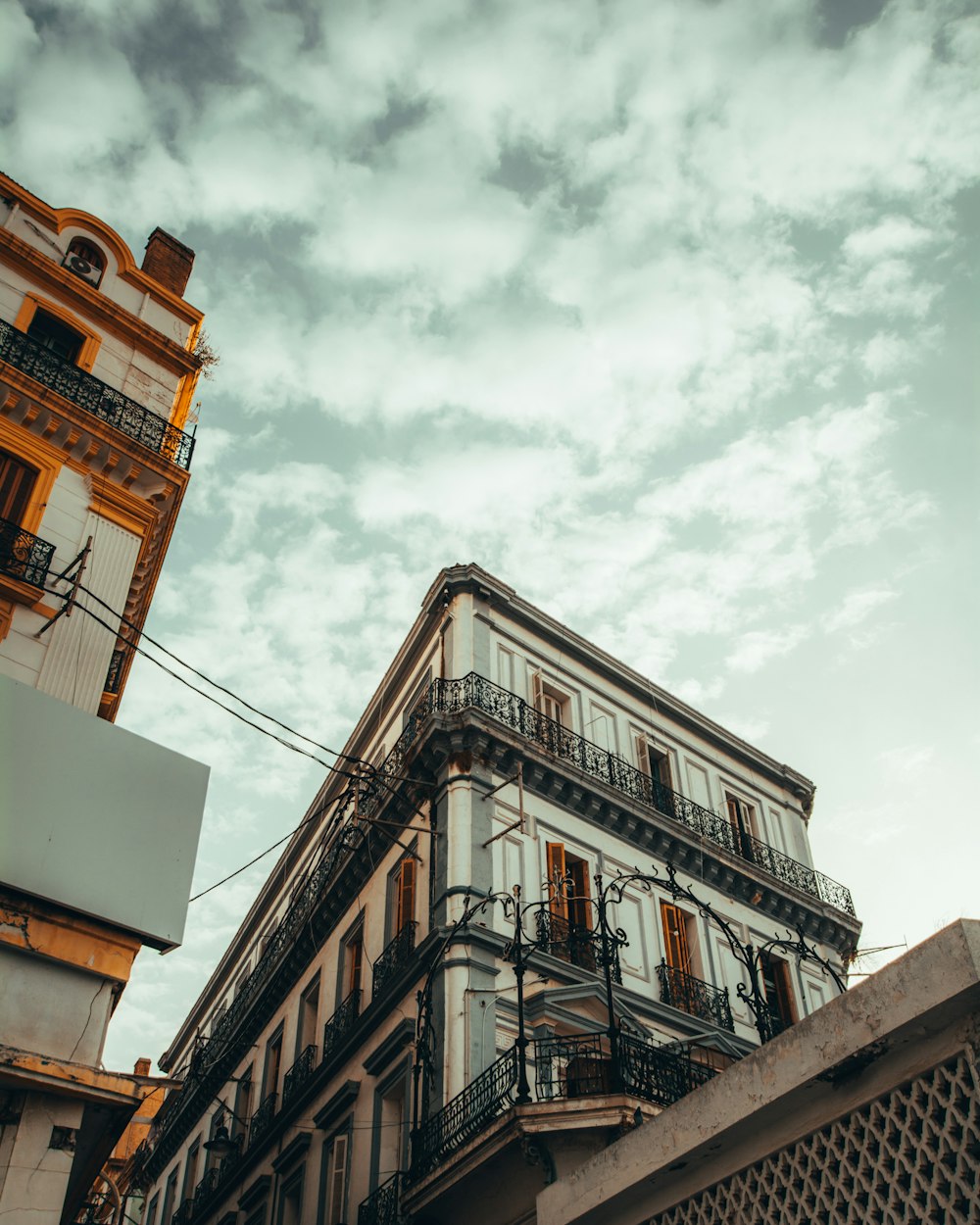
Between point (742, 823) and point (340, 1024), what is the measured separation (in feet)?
35.6

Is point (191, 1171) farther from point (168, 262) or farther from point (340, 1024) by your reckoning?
point (168, 262)

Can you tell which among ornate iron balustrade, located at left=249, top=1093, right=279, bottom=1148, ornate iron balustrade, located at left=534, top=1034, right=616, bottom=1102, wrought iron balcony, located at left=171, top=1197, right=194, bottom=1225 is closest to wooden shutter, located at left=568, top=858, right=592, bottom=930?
ornate iron balustrade, located at left=534, top=1034, right=616, bottom=1102

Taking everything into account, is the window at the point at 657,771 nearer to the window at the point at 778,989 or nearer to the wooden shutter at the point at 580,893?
the wooden shutter at the point at 580,893

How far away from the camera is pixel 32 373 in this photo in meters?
16.7

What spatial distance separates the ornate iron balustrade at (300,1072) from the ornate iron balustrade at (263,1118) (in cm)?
100

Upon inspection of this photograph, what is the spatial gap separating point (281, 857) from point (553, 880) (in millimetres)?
15020

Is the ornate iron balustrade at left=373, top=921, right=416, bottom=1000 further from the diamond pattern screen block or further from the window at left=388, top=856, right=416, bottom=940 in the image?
the diamond pattern screen block

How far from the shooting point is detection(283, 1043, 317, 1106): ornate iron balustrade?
22.5 m

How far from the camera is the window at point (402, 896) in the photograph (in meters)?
19.9

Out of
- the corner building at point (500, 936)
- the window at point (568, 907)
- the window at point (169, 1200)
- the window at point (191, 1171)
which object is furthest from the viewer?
the window at point (169, 1200)

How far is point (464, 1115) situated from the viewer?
49.5 ft

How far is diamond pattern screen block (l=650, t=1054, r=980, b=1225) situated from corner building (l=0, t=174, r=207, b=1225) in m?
7.78

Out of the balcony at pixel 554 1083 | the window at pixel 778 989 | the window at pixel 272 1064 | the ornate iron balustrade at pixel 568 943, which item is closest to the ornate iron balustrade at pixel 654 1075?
the balcony at pixel 554 1083

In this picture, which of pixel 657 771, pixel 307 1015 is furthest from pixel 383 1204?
pixel 657 771
